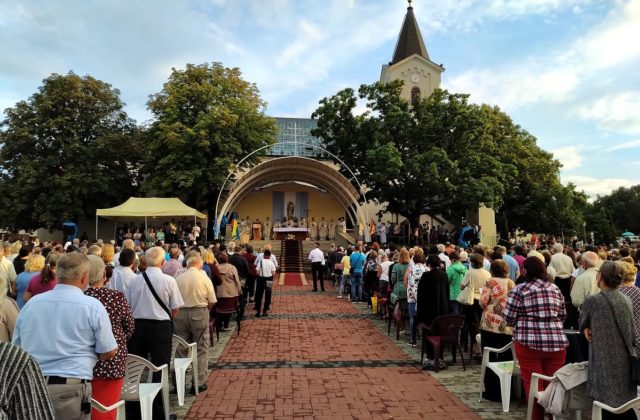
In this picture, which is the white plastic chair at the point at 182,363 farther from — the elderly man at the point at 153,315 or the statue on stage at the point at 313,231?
the statue on stage at the point at 313,231

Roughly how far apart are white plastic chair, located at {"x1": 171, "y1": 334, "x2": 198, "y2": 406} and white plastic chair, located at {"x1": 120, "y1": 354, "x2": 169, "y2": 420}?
725mm

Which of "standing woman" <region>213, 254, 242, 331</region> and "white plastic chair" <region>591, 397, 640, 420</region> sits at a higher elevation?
"standing woman" <region>213, 254, 242, 331</region>

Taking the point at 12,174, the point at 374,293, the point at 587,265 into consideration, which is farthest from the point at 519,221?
the point at 12,174

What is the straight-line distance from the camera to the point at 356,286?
15.2 metres

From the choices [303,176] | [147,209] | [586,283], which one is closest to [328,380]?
[586,283]

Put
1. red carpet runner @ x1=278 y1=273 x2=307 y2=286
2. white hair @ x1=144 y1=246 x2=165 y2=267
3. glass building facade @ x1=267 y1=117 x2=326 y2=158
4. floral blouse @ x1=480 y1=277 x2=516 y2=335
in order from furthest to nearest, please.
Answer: glass building facade @ x1=267 y1=117 x2=326 y2=158 → red carpet runner @ x1=278 y1=273 x2=307 y2=286 → floral blouse @ x1=480 y1=277 x2=516 y2=335 → white hair @ x1=144 y1=246 x2=165 y2=267

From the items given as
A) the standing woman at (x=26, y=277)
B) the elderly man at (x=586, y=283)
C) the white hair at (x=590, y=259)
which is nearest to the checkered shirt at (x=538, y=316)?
the elderly man at (x=586, y=283)

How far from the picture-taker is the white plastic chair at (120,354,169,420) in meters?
4.55

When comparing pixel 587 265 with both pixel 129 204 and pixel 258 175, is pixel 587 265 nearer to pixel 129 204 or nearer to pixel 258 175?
pixel 129 204

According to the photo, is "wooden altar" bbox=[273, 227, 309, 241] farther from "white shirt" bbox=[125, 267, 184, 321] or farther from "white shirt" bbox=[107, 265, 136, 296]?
"white shirt" bbox=[125, 267, 184, 321]

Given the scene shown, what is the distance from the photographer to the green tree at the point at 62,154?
28234 mm

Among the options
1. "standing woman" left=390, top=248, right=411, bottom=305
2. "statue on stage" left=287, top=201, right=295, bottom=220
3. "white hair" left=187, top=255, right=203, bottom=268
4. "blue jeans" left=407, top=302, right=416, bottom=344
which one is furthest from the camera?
"statue on stage" left=287, top=201, right=295, bottom=220

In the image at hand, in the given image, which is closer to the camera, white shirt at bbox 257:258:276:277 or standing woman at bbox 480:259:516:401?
standing woman at bbox 480:259:516:401

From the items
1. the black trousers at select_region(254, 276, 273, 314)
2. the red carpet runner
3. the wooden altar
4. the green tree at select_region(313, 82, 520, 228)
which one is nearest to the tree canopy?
the green tree at select_region(313, 82, 520, 228)
